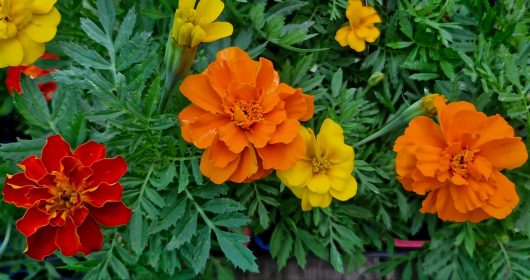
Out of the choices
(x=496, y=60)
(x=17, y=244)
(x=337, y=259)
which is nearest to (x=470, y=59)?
(x=496, y=60)

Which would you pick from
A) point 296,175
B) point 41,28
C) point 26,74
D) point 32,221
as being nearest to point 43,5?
point 41,28

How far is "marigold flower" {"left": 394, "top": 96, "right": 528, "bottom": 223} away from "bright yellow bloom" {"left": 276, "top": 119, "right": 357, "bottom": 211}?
68 mm

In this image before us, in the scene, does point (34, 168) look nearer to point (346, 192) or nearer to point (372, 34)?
point (346, 192)

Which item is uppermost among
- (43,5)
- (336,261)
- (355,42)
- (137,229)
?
(43,5)

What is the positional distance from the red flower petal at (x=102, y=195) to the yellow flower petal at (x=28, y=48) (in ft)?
0.65

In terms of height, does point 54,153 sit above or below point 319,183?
above

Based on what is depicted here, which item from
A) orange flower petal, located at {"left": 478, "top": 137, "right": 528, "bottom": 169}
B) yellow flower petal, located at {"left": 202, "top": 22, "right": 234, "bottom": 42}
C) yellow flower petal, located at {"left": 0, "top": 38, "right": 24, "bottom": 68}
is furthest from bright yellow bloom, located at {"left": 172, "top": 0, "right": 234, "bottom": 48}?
orange flower petal, located at {"left": 478, "top": 137, "right": 528, "bottom": 169}

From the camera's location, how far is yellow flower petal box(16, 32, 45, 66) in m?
0.62

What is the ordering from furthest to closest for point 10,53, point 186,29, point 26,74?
point 26,74, point 10,53, point 186,29

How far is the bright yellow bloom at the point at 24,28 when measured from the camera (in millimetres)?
594

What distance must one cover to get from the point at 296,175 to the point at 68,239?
0.87ft

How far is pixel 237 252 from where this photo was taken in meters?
0.65

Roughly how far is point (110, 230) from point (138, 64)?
22 centimetres

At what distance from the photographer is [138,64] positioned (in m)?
0.67
